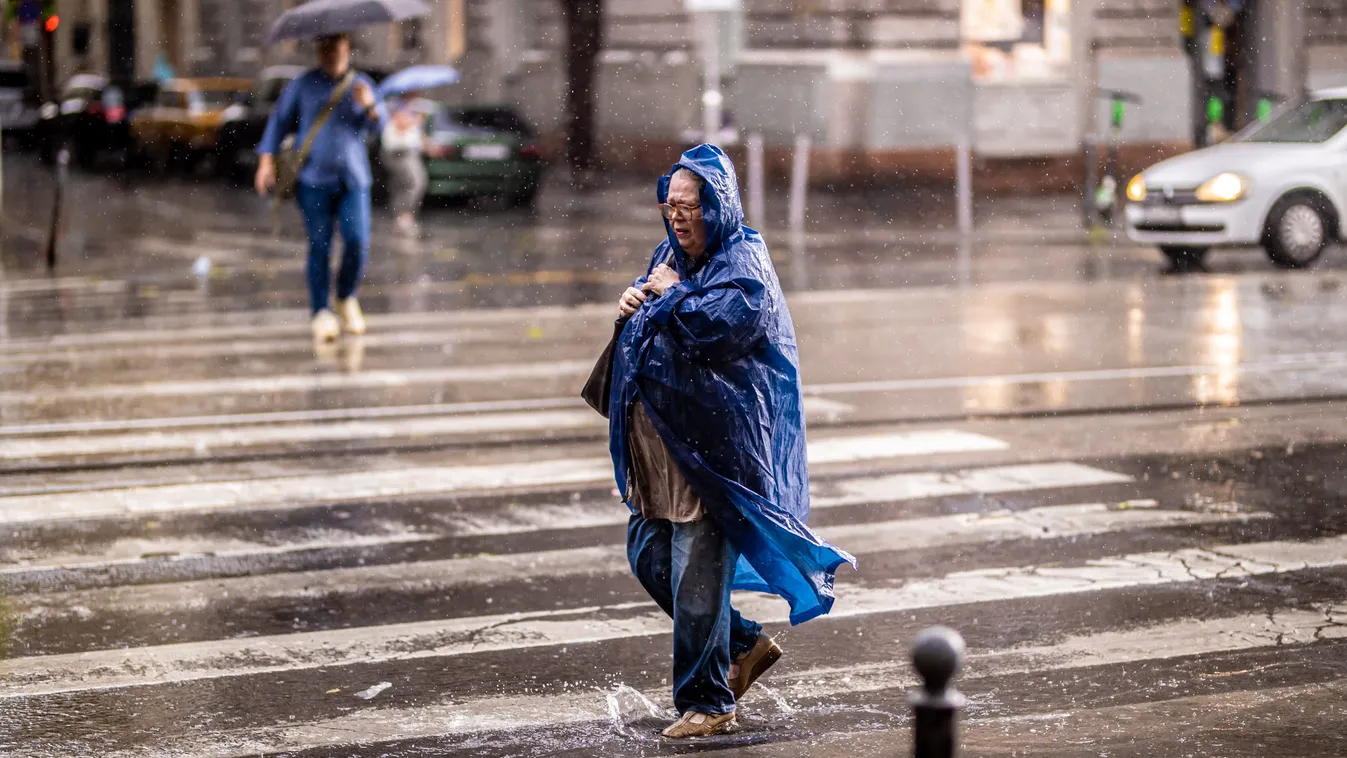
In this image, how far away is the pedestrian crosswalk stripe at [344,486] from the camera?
26.4ft

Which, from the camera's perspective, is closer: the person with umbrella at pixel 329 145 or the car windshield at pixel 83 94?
the person with umbrella at pixel 329 145

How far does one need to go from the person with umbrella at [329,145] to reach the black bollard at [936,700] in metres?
9.60

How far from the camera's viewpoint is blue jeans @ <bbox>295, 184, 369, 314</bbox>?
12.2m

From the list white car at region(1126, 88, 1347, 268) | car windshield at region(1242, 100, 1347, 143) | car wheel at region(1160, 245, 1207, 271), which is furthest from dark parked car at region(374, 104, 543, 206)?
car windshield at region(1242, 100, 1347, 143)

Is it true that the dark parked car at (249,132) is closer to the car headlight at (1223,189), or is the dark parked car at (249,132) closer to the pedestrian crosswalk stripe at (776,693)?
the car headlight at (1223,189)

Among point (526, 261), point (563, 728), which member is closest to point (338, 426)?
point (563, 728)

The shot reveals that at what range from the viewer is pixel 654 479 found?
5.02m

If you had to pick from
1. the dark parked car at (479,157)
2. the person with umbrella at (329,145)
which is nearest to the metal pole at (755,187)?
the dark parked car at (479,157)

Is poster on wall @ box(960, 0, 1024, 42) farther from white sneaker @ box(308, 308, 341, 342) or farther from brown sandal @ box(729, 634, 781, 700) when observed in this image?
brown sandal @ box(729, 634, 781, 700)

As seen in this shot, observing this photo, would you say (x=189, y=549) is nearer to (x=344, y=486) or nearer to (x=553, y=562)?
(x=344, y=486)

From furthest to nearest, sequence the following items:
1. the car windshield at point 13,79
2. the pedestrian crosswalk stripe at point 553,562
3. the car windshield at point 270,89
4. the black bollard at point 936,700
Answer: the car windshield at point 13,79 → the car windshield at point 270,89 → the pedestrian crosswalk stripe at point 553,562 → the black bollard at point 936,700

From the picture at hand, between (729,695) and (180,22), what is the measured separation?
5011 centimetres

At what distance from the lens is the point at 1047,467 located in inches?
346

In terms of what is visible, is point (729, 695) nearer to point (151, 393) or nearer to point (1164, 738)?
point (1164, 738)
